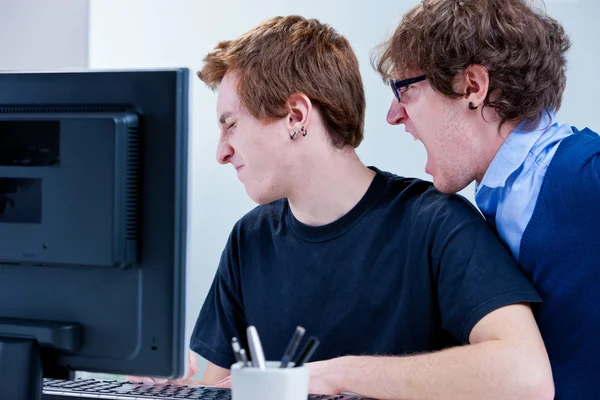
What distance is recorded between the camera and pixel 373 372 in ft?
3.96

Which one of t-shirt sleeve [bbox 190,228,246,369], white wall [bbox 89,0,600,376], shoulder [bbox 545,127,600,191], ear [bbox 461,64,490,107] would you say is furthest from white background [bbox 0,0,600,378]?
shoulder [bbox 545,127,600,191]

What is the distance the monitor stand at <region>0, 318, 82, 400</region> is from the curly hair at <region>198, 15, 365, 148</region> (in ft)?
2.44

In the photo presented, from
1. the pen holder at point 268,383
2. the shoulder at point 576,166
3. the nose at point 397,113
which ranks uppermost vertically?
the nose at point 397,113

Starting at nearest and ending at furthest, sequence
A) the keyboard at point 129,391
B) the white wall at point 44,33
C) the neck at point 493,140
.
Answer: the keyboard at point 129,391 < the neck at point 493,140 < the white wall at point 44,33

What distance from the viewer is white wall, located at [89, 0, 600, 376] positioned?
2441 millimetres

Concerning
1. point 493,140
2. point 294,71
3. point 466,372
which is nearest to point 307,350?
point 466,372

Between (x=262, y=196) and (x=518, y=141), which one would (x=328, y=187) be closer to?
(x=262, y=196)

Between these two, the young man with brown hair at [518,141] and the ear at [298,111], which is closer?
the young man with brown hair at [518,141]

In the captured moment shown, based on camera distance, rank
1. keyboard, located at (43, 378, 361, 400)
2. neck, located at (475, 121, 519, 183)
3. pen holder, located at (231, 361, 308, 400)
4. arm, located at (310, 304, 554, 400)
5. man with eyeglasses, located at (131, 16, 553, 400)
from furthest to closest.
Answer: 1. neck, located at (475, 121, 519, 183)
2. man with eyeglasses, located at (131, 16, 553, 400)
3. arm, located at (310, 304, 554, 400)
4. keyboard, located at (43, 378, 361, 400)
5. pen holder, located at (231, 361, 308, 400)

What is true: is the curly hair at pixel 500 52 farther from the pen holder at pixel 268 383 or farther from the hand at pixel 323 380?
the pen holder at pixel 268 383

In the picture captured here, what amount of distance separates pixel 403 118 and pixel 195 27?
57.4 inches

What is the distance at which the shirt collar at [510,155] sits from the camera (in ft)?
4.42

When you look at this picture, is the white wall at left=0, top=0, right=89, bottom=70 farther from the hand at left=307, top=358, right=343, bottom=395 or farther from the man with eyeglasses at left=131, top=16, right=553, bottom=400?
the hand at left=307, top=358, right=343, bottom=395

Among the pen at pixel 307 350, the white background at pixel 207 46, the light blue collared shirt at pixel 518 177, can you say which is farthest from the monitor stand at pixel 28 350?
the white background at pixel 207 46
